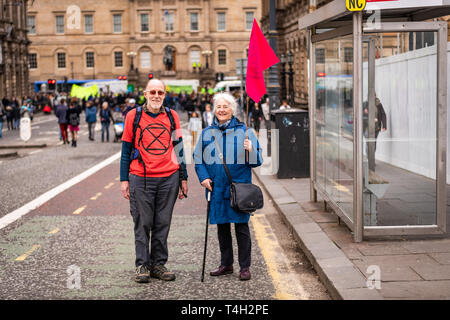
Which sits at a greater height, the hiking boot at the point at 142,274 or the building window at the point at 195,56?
the building window at the point at 195,56

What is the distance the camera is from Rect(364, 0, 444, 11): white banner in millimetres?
7066

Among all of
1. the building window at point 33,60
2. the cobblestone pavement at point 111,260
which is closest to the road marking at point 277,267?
the cobblestone pavement at point 111,260

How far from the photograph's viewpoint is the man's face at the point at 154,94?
21.1 ft

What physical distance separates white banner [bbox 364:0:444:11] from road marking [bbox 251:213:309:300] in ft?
8.89


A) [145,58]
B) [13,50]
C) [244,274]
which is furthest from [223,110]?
[145,58]

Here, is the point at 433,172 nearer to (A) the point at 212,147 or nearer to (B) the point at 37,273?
(A) the point at 212,147

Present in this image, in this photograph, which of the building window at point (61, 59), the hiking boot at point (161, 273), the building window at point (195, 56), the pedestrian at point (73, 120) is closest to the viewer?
the hiking boot at point (161, 273)

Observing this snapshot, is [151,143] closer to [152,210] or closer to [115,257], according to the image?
[152,210]

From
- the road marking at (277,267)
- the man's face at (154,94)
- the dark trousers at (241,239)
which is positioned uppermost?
the man's face at (154,94)

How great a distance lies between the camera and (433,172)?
25.2 ft

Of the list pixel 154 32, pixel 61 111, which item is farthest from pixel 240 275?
pixel 154 32

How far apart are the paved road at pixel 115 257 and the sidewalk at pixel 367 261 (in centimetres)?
18

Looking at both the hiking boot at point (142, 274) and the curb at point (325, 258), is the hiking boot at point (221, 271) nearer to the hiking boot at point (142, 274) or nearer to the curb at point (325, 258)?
the hiking boot at point (142, 274)

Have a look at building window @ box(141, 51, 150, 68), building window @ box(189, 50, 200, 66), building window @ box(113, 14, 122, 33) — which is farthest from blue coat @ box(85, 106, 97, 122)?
building window @ box(113, 14, 122, 33)
